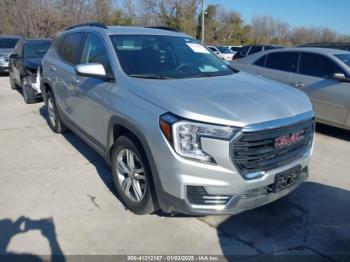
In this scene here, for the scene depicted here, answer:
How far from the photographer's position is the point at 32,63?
8.67 m

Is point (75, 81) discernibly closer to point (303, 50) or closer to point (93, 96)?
point (93, 96)

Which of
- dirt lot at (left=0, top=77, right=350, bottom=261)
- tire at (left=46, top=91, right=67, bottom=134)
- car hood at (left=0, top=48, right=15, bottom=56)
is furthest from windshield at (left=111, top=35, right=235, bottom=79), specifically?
car hood at (left=0, top=48, right=15, bottom=56)

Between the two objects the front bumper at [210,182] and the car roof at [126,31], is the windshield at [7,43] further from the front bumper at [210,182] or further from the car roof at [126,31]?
the front bumper at [210,182]

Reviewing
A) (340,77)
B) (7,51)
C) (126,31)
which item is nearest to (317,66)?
(340,77)

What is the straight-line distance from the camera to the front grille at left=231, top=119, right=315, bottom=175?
275 cm

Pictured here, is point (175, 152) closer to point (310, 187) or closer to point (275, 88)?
point (275, 88)

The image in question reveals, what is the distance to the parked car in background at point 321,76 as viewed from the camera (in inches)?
235

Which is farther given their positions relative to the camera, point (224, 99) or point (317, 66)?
point (317, 66)

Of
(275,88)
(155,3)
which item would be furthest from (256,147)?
(155,3)

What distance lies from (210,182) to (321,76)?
4.44 metres

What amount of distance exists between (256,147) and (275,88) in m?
0.97

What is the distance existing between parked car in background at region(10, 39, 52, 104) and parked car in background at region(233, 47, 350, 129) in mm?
5389

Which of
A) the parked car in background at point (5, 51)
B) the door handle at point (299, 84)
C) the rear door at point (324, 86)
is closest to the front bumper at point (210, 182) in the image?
the rear door at point (324, 86)

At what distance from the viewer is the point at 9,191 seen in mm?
4012
